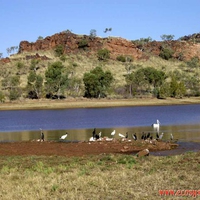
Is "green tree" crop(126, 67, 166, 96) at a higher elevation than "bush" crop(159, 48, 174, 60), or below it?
below

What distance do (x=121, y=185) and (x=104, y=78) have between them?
71.7m

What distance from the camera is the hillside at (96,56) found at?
104 meters

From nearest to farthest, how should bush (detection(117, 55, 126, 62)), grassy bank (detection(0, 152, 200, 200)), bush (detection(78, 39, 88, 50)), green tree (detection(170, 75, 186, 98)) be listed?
grassy bank (detection(0, 152, 200, 200))
green tree (detection(170, 75, 186, 98))
bush (detection(117, 55, 126, 62))
bush (detection(78, 39, 88, 50))

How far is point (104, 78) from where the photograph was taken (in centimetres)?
8238

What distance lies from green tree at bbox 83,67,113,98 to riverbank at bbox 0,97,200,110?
2.73 meters


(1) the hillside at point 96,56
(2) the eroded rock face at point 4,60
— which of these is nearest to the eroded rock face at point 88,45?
(1) the hillside at point 96,56

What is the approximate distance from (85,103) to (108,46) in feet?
209

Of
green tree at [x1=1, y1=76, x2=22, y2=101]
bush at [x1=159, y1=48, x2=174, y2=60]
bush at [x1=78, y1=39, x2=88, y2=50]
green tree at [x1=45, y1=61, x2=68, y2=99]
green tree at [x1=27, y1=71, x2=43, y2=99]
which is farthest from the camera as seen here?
bush at [x1=159, y1=48, x2=174, y2=60]

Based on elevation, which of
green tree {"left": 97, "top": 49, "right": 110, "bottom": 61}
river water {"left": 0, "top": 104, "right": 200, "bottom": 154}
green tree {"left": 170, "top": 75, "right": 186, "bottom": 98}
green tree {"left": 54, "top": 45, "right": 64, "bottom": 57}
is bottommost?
river water {"left": 0, "top": 104, "right": 200, "bottom": 154}

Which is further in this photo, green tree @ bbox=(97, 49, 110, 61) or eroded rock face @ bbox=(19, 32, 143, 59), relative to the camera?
eroded rock face @ bbox=(19, 32, 143, 59)

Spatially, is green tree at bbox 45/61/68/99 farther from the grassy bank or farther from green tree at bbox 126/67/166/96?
the grassy bank

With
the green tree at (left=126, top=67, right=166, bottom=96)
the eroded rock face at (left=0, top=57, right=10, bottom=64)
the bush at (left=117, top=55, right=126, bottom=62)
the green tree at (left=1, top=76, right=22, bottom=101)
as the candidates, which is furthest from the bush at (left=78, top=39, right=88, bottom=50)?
the green tree at (left=126, top=67, right=166, bottom=96)

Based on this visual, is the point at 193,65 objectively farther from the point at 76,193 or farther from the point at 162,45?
the point at 76,193

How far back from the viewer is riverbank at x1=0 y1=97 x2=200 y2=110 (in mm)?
74750
